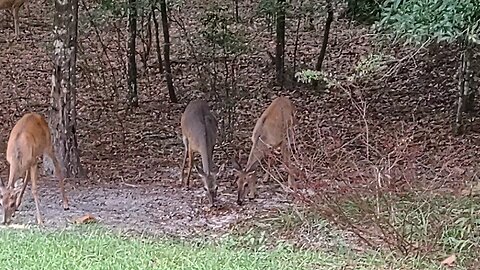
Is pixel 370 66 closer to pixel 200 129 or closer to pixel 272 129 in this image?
pixel 272 129

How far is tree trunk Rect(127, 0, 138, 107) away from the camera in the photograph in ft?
41.3

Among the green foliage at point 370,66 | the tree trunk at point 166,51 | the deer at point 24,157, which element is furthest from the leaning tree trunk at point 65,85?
the green foliage at point 370,66

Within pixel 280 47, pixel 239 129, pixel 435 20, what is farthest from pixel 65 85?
pixel 280 47

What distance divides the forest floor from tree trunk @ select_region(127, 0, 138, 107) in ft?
0.85

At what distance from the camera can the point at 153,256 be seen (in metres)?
5.72

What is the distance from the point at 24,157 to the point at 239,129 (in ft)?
17.6

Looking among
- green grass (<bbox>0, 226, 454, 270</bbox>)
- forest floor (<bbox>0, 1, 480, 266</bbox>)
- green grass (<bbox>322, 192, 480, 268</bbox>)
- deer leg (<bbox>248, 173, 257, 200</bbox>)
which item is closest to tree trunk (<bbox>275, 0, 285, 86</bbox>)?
forest floor (<bbox>0, 1, 480, 266</bbox>)

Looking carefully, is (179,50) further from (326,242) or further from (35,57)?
(326,242)

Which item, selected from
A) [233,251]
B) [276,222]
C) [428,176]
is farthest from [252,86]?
[233,251]

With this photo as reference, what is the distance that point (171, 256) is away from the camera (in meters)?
5.72

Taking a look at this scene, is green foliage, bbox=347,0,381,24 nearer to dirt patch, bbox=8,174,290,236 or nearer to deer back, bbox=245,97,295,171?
deer back, bbox=245,97,295,171

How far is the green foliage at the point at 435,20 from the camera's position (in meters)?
5.24

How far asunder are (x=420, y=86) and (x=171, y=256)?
9.60 metres

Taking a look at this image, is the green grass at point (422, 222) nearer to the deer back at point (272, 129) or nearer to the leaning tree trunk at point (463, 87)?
the deer back at point (272, 129)
